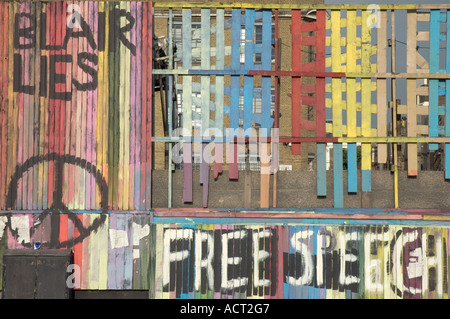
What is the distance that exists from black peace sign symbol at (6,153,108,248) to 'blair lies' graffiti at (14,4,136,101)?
152 cm

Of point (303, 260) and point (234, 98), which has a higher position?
point (234, 98)

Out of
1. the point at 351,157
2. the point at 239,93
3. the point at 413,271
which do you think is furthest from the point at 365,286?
the point at 239,93

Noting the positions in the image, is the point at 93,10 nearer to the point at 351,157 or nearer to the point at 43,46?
the point at 43,46

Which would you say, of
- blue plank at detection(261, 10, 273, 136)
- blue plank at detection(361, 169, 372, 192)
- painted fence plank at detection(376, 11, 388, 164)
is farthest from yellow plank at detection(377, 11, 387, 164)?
blue plank at detection(261, 10, 273, 136)

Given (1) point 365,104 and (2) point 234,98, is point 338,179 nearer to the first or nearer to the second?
(1) point 365,104

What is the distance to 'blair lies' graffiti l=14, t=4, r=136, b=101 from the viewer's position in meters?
12.6

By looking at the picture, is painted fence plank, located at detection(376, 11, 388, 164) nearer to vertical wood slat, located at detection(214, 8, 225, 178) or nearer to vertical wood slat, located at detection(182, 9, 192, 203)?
vertical wood slat, located at detection(214, 8, 225, 178)

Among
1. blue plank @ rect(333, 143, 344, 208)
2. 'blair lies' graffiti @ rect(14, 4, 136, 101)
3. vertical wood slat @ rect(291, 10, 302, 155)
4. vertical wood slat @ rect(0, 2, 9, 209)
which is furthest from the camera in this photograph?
vertical wood slat @ rect(291, 10, 302, 155)

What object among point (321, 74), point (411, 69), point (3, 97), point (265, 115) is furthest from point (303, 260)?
point (3, 97)

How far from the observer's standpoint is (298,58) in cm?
1306

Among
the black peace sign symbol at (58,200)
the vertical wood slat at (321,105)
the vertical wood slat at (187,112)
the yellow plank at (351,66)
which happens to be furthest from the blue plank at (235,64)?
the black peace sign symbol at (58,200)

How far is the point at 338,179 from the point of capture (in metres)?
12.7

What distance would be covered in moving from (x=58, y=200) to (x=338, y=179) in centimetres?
675

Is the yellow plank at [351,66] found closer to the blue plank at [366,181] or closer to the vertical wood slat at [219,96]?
the blue plank at [366,181]
